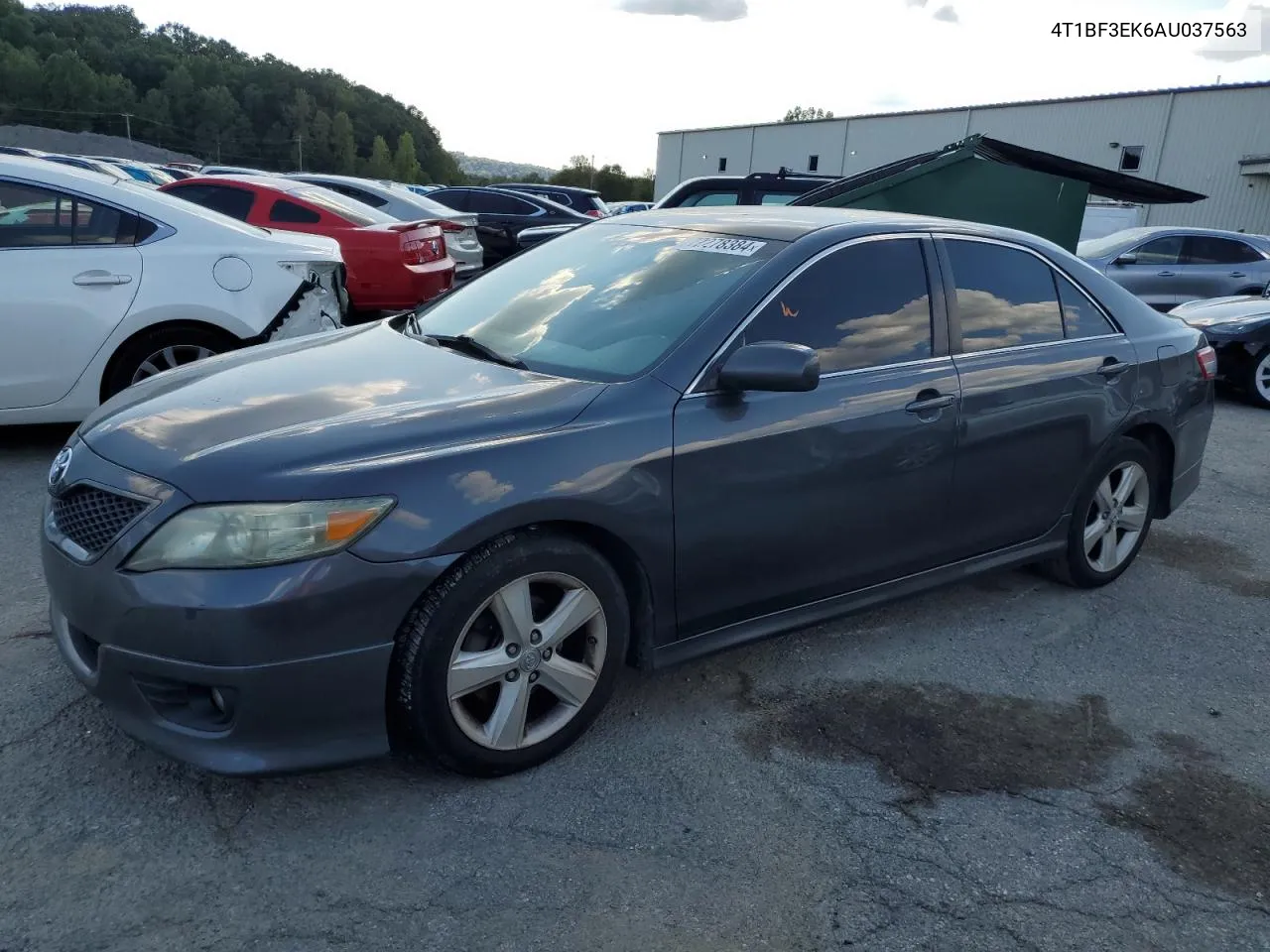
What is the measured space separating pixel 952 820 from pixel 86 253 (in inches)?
199

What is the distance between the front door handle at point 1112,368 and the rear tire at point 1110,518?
0.30 metres

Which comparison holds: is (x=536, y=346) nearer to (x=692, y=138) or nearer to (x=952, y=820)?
(x=952, y=820)

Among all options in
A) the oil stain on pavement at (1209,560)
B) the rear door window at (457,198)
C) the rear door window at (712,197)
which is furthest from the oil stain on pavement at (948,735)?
the rear door window at (457,198)

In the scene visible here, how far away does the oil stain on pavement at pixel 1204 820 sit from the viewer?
264cm

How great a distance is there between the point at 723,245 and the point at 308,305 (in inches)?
129

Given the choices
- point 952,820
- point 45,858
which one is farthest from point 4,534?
point 952,820

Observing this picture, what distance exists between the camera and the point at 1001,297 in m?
3.94

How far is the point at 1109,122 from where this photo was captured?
36.3 metres

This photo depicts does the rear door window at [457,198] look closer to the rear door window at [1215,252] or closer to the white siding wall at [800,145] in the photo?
the rear door window at [1215,252]

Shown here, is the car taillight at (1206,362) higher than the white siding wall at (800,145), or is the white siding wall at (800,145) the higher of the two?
the white siding wall at (800,145)

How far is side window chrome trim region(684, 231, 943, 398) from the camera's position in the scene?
304cm

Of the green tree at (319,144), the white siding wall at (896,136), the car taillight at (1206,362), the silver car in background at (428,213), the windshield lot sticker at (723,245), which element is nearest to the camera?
the windshield lot sticker at (723,245)

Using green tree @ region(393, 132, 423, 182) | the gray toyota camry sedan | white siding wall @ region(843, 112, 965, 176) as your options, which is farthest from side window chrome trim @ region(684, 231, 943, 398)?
green tree @ region(393, 132, 423, 182)

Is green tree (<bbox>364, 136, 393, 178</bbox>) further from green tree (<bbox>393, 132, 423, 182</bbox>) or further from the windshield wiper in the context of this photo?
the windshield wiper
